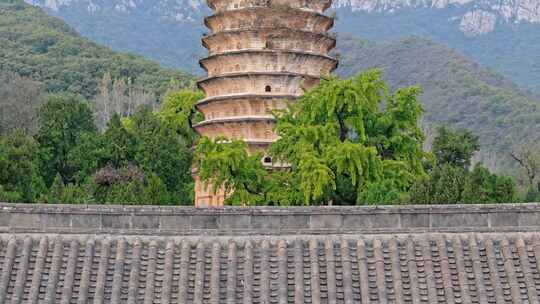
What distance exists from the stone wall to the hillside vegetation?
6496cm

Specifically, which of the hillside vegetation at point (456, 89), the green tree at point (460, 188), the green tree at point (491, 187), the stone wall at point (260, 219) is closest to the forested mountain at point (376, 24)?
the hillside vegetation at point (456, 89)

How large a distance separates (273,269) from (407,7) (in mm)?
139655

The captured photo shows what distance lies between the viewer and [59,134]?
37938 millimetres

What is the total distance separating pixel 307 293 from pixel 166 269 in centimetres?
144

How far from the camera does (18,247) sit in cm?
1023

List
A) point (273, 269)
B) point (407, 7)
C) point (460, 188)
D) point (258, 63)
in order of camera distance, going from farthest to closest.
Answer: point (407, 7) → point (258, 63) → point (460, 188) → point (273, 269)

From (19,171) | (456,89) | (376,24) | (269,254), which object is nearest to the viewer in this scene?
(269,254)

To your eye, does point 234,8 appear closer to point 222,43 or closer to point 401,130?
point 222,43

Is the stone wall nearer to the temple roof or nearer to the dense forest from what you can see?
the temple roof

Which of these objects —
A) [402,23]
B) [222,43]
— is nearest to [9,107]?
[222,43]

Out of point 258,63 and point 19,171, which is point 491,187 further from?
point 19,171

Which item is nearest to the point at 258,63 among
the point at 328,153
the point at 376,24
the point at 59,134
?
the point at 328,153

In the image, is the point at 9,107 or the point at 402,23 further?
the point at 402,23

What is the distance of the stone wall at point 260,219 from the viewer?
10367 mm
